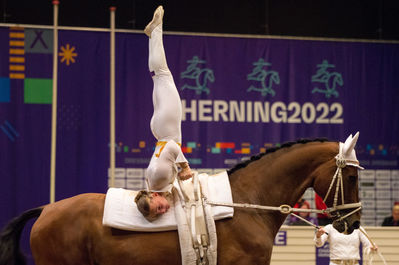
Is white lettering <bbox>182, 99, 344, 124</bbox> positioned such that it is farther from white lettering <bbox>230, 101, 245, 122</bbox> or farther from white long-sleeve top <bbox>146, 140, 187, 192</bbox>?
white long-sleeve top <bbox>146, 140, 187, 192</bbox>

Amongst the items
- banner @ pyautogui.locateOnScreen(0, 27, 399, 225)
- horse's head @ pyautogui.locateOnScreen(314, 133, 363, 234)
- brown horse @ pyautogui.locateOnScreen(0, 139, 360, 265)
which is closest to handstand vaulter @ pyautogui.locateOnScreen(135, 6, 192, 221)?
brown horse @ pyautogui.locateOnScreen(0, 139, 360, 265)

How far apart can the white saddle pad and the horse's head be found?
58 cm

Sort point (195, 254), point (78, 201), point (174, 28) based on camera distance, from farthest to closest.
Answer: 1. point (174, 28)
2. point (78, 201)
3. point (195, 254)

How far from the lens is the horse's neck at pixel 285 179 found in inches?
145

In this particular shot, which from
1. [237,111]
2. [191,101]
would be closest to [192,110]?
[191,101]

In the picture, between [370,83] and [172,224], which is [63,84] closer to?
[370,83]

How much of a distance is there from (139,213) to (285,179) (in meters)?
0.92

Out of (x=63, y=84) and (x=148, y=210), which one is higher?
(x=63, y=84)

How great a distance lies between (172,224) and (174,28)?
5.74 m

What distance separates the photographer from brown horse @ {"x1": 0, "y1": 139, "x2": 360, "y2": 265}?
355 cm

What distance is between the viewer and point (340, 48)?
8977 millimetres

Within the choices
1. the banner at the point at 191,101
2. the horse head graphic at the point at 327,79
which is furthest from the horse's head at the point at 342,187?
the horse head graphic at the point at 327,79

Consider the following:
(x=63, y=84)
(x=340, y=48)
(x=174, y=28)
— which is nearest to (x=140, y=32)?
(x=174, y=28)

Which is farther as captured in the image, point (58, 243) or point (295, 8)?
point (295, 8)
